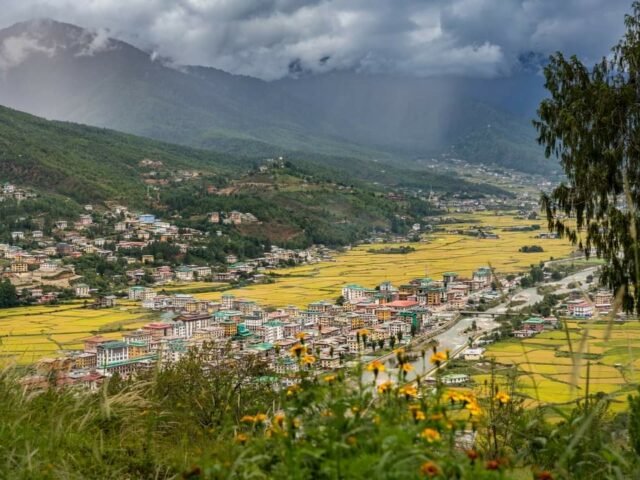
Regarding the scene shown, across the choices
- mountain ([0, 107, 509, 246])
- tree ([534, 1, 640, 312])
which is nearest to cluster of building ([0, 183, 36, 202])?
mountain ([0, 107, 509, 246])

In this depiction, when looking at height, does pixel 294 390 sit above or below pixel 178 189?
below

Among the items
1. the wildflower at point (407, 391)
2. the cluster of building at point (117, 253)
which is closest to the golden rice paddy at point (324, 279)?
the cluster of building at point (117, 253)

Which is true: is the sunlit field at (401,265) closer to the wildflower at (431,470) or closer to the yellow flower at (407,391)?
the yellow flower at (407,391)

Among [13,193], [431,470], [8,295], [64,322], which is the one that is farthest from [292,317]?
[13,193]

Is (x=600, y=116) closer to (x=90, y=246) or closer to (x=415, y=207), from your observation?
(x=90, y=246)

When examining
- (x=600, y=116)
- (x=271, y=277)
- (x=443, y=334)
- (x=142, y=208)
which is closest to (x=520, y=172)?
(x=142, y=208)

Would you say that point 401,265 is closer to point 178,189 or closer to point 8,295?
point 8,295

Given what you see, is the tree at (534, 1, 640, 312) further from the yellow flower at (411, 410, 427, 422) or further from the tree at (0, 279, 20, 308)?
the tree at (0, 279, 20, 308)
